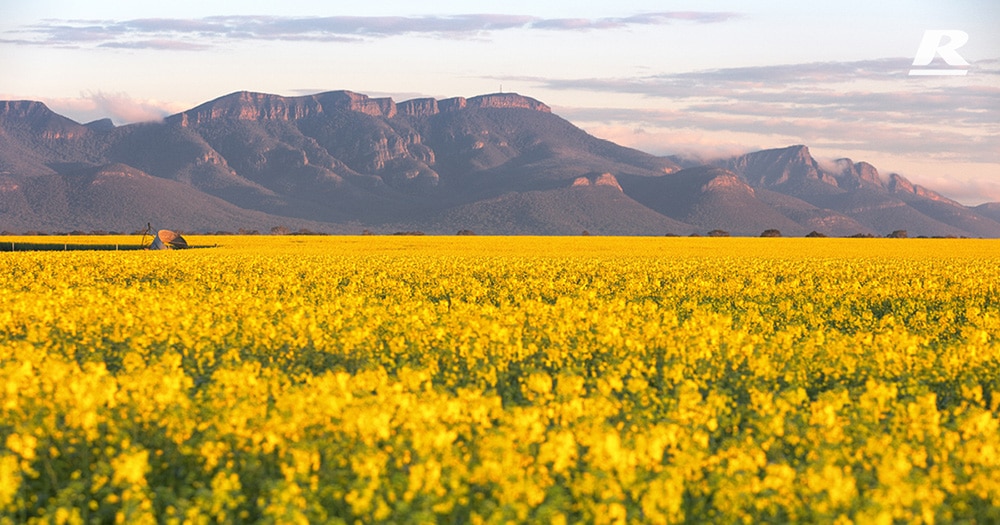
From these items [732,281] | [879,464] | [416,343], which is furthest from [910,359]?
[732,281]

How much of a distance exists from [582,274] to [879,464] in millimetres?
31620

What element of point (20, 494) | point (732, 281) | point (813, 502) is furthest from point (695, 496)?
point (732, 281)

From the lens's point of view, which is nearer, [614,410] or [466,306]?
[614,410]

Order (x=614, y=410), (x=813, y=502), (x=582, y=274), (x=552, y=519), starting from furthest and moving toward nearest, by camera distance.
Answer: (x=582, y=274)
(x=614, y=410)
(x=813, y=502)
(x=552, y=519)

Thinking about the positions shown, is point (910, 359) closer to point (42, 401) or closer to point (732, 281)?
point (42, 401)

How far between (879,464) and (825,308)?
19.0 metres

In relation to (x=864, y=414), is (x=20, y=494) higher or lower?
lower

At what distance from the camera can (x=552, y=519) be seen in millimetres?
8578

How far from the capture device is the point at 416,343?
61.9ft

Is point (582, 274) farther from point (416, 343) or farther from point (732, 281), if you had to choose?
point (416, 343)

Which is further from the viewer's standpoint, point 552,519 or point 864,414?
point 864,414

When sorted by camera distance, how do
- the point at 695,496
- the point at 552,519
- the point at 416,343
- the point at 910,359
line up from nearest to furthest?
the point at 552,519 → the point at 695,496 → the point at 910,359 → the point at 416,343

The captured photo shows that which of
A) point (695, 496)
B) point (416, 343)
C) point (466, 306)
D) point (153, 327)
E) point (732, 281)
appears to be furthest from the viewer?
point (732, 281)

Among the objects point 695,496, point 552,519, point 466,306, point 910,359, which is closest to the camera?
point 552,519
